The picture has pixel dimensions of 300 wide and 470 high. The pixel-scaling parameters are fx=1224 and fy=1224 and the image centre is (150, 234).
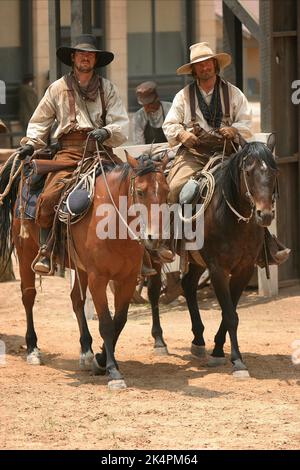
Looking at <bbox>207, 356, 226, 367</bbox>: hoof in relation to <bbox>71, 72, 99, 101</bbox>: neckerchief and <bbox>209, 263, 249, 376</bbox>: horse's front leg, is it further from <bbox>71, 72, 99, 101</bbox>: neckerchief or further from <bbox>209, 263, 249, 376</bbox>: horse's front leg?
<bbox>71, 72, 99, 101</bbox>: neckerchief

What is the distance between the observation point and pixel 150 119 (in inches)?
539

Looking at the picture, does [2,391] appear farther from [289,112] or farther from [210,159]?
[289,112]

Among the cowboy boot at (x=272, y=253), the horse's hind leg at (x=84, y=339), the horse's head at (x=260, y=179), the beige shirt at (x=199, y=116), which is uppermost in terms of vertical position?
the beige shirt at (x=199, y=116)

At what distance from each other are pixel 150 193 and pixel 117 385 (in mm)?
1490

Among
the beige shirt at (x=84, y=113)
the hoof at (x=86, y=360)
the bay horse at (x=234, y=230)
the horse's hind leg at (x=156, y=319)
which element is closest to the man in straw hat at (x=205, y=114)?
the bay horse at (x=234, y=230)

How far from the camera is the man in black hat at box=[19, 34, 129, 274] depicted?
986 centimetres

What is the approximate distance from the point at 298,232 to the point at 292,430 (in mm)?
6201

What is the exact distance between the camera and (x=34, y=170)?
10008mm

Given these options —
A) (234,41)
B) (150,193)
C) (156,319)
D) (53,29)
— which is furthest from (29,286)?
(234,41)

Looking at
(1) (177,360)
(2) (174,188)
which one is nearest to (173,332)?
(1) (177,360)

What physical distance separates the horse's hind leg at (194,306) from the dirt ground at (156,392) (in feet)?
0.43

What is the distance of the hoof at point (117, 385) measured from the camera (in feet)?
30.1

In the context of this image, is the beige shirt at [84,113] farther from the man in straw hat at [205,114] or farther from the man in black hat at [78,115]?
the man in straw hat at [205,114]

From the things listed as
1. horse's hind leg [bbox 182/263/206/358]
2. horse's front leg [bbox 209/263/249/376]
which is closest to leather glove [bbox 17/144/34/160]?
horse's hind leg [bbox 182/263/206/358]
